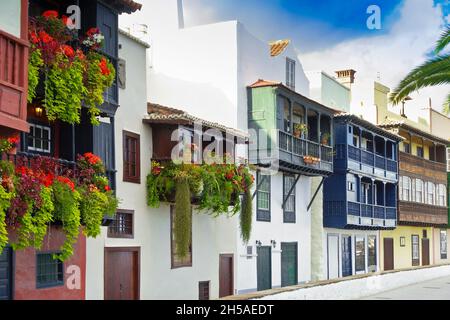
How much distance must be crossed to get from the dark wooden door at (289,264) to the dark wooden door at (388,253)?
12.1 m

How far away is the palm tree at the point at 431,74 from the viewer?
21000 mm

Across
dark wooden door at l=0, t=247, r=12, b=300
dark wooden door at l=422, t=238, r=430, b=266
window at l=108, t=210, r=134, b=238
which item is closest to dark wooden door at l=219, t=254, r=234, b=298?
window at l=108, t=210, r=134, b=238

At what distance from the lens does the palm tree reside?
68.9 ft

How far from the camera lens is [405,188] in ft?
151

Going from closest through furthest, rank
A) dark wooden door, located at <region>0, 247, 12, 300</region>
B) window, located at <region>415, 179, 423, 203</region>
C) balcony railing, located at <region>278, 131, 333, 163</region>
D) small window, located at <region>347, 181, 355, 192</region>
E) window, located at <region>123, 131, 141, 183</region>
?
dark wooden door, located at <region>0, 247, 12, 300</region> → window, located at <region>123, 131, 141, 183</region> → balcony railing, located at <region>278, 131, 333, 163</region> → small window, located at <region>347, 181, 355, 192</region> → window, located at <region>415, 179, 423, 203</region>

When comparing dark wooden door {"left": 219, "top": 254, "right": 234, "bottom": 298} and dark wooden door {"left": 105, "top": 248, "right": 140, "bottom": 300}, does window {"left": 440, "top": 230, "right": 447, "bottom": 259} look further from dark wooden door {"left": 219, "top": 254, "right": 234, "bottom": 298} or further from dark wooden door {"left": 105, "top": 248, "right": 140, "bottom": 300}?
dark wooden door {"left": 105, "top": 248, "right": 140, "bottom": 300}

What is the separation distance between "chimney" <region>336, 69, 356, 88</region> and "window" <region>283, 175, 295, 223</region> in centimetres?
1345

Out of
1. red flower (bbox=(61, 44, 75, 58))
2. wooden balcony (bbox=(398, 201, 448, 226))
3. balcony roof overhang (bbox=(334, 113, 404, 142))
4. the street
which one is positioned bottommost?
the street

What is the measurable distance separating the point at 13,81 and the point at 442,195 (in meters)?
41.8

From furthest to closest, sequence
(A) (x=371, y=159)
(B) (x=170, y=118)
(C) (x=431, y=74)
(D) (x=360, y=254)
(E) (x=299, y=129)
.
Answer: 1. (D) (x=360, y=254)
2. (A) (x=371, y=159)
3. (E) (x=299, y=129)
4. (B) (x=170, y=118)
5. (C) (x=431, y=74)

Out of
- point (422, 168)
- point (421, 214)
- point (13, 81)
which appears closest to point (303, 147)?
point (421, 214)

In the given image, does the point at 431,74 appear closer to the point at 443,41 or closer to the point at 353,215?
the point at 443,41

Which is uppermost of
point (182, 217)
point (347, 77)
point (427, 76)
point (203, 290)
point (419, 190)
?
point (347, 77)
